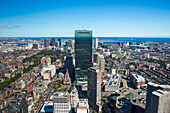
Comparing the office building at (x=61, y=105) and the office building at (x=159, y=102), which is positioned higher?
the office building at (x=159, y=102)

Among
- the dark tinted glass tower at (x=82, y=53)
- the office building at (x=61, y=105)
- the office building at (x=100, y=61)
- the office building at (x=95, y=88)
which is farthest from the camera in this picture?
the office building at (x=100, y=61)

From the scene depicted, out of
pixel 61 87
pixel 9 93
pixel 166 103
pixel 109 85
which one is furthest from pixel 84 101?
pixel 9 93

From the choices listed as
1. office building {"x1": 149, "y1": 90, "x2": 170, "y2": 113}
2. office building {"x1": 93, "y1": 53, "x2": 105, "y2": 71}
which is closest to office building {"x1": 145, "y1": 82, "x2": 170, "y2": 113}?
office building {"x1": 149, "y1": 90, "x2": 170, "y2": 113}

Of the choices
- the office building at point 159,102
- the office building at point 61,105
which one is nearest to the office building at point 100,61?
the office building at point 61,105

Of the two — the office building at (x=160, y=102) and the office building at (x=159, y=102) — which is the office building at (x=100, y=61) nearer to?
the office building at (x=159, y=102)

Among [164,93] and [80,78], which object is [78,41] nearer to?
[80,78]

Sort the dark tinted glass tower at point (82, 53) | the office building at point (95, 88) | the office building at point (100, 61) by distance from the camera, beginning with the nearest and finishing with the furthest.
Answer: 1. the office building at point (95, 88)
2. the dark tinted glass tower at point (82, 53)
3. the office building at point (100, 61)

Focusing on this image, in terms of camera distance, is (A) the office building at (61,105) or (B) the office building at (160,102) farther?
(A) the office building at (61,105)
